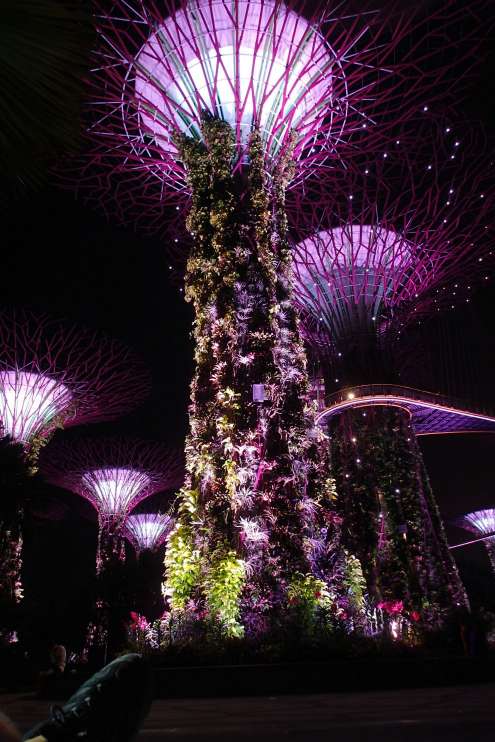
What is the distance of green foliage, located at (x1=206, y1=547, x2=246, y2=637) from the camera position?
10.8m

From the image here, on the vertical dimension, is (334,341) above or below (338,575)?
above

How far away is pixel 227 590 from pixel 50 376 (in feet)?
62.7

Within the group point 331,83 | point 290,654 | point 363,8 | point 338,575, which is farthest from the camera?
point 331,83

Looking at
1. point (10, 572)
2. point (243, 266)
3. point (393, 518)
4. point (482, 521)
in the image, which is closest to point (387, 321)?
point (393, 518)

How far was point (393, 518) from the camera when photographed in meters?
24.9

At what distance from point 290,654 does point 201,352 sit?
20.7 feet

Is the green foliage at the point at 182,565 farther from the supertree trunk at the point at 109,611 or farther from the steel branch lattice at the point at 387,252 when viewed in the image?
the steel branch lattice at the point at 387,252

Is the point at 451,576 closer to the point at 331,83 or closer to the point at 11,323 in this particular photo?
the point at 331,83

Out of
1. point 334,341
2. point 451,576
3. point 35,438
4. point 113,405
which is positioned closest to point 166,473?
point 113,405

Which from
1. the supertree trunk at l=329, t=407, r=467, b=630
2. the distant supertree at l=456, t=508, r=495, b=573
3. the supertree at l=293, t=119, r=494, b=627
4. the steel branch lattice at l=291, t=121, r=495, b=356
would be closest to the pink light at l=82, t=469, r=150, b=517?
the supertree at l=293, t=119, r=494, b=627

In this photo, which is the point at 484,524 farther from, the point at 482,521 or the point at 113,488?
the point at 113,488

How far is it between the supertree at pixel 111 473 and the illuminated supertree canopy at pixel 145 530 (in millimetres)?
8341

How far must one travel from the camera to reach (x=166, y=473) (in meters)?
40.9

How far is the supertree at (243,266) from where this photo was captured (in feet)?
38.5
